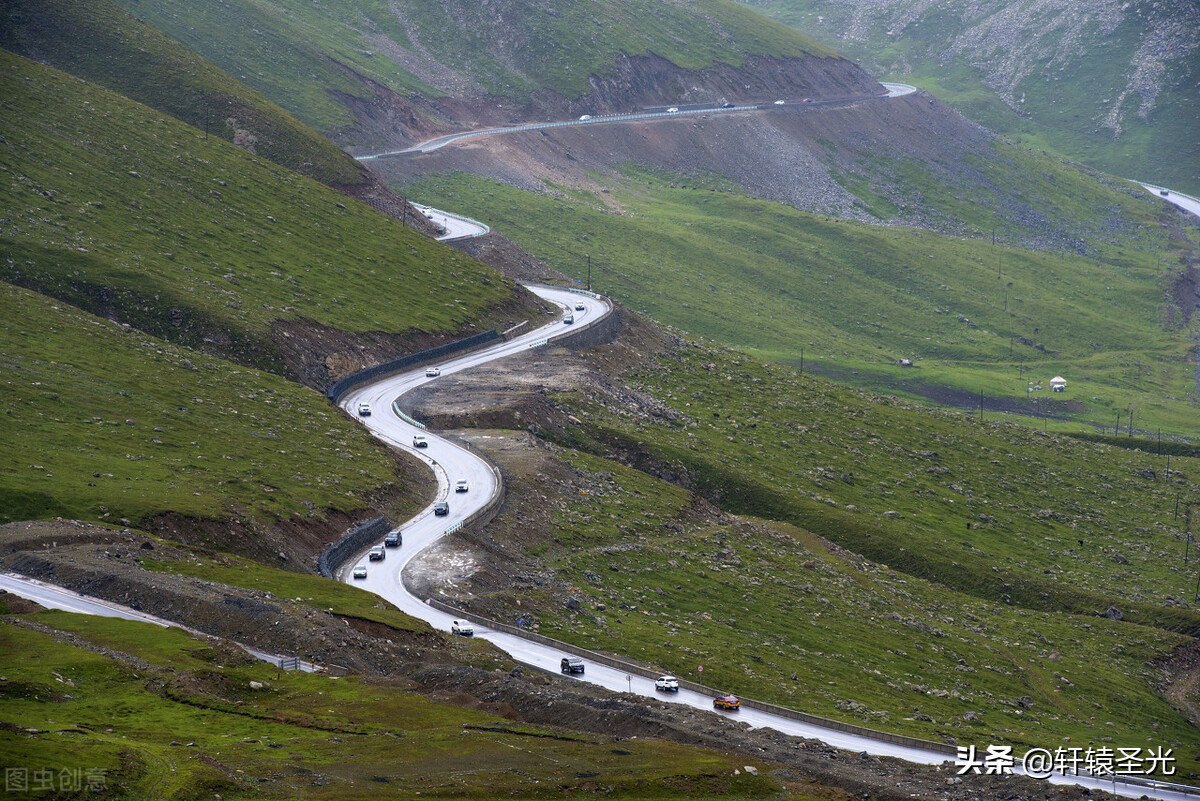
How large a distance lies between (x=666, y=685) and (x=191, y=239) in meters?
88.0

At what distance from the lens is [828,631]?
11481 cm

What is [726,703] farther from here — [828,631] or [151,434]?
[151,434]

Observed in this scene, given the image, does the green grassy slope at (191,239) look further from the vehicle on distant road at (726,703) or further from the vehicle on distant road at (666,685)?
the vehicle on distant road at (726,703)

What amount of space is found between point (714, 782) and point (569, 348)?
327 feet

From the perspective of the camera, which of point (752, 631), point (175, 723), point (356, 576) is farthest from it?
point (752, 631)

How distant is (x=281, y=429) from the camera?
391 ft

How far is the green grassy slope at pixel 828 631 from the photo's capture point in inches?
3880

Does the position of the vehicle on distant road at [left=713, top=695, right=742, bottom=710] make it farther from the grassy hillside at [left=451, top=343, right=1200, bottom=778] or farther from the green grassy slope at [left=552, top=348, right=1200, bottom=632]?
the green grassy slope at [left=552, top=348, right=1200, bottom=632]

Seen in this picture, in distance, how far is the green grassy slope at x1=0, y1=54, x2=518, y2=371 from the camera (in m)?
135

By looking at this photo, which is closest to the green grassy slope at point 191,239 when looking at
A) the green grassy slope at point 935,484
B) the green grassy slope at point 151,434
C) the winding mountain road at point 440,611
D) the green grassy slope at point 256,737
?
the green grassy slope at point 151,434

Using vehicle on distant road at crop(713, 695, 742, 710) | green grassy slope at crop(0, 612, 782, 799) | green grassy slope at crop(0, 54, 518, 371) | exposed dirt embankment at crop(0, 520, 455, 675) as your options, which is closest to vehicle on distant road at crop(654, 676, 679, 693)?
vehicle on distant road at crop(713, 695, 742, 710)

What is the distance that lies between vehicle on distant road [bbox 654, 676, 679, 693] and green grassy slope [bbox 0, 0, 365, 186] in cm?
11801

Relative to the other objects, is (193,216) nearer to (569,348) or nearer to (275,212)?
(275,212)

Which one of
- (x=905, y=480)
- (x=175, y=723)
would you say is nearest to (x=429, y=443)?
(x=905, y=480)
